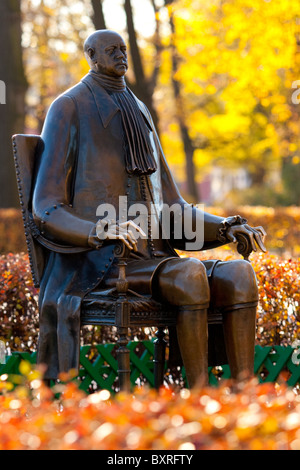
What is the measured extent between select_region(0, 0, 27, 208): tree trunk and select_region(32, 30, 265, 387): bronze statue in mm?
9712

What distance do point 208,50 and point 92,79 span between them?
13674 mm

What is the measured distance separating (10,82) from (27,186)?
10.1m

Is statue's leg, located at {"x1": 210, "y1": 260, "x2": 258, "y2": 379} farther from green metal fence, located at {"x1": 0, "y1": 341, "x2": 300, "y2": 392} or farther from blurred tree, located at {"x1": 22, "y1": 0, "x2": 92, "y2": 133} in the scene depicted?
blurred tree, located at {"x1": 22, "y1": 0, "x2": 92, "y2": 133}

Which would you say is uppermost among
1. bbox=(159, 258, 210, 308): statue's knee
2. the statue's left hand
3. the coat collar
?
the coat collar

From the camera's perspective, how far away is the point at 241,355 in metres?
4.58

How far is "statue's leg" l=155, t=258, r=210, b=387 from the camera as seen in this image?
436 cm

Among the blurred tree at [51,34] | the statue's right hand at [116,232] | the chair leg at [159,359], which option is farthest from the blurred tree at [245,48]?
the statue's right hand at [116,232]

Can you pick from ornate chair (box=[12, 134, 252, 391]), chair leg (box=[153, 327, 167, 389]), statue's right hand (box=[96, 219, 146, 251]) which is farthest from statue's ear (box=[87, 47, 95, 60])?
chair leg (box=[153, 327, 167, 389])

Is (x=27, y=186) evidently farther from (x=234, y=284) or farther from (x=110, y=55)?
(x=234, y=284)

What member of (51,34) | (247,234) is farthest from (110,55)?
(51,34)

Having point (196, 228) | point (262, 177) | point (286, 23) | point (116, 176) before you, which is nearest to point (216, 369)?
point (196, 228)

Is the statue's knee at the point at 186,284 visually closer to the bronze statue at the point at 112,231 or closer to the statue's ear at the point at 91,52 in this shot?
the bronze statue at the point at 112,231

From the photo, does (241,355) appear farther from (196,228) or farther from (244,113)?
(244,113)
